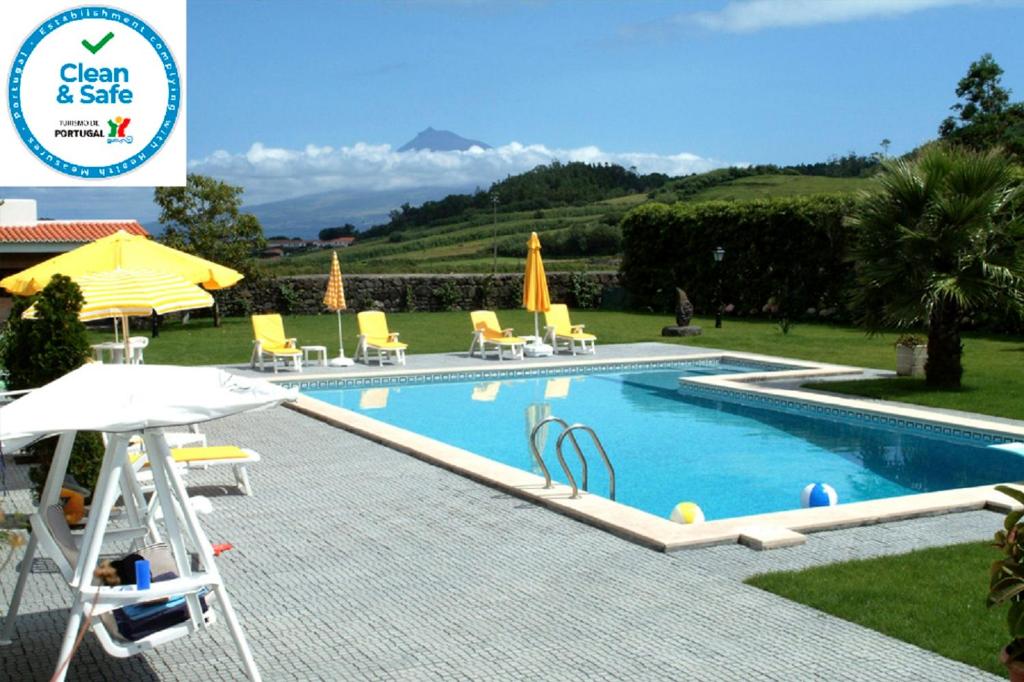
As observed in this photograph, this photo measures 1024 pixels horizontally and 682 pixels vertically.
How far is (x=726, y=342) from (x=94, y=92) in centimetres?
1583

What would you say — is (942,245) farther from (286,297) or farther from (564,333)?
(286,297)

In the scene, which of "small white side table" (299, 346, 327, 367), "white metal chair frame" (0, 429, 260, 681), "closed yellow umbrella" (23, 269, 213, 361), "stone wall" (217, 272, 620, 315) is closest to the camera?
"white metal chair frame" (0, 429, 260, 681)

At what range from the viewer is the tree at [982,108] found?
44906 millimetres

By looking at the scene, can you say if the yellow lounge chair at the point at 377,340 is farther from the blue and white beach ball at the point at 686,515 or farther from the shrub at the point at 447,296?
the shrub at the point at 447,296

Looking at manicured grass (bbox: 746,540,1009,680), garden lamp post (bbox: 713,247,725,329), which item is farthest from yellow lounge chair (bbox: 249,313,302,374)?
manicured grass (bbox: 746,540,1009,680)

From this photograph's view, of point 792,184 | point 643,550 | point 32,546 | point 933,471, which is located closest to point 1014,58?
point 792,184

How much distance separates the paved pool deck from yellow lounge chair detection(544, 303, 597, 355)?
38.0 feet

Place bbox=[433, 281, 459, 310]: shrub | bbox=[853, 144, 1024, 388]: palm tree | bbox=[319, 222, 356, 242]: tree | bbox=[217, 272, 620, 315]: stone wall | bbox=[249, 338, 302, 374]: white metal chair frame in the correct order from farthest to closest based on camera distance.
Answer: bbox=[319, 222, 356, 242]: tree < bbox=[433, 281, 459, 310]: shrub < bbox=[217, 272, 620, 315]: stone wall < bbox=[249, 338, 302, 374]: white metal chair frame < bbox=[853, 144, 1024, 388]: palm tree

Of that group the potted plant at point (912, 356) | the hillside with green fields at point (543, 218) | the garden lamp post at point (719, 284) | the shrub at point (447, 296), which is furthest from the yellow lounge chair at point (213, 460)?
the hillside with green fields at point (543, 218)

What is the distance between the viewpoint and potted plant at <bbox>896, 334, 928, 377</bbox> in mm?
15328

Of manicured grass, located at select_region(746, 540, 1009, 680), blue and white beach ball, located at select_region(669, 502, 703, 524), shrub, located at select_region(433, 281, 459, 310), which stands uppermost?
shrub, located at select_region(433, 281, 459, 310)

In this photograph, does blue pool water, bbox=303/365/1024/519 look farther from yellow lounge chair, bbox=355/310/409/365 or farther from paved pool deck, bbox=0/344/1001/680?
paved pool deck, bbox=0/344/1001/680

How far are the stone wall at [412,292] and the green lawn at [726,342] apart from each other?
66cm

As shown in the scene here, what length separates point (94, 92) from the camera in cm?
750
